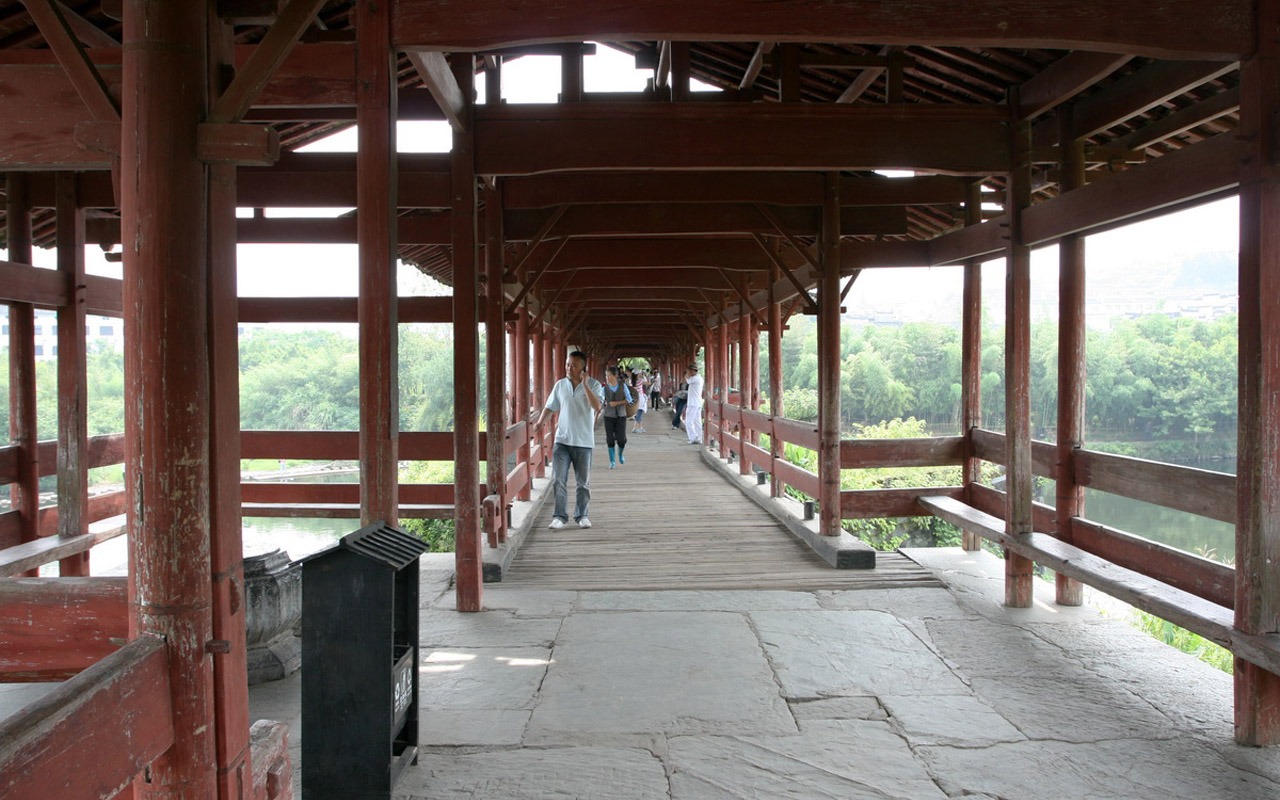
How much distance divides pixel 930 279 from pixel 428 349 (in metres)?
62.6

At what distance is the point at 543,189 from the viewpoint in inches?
280

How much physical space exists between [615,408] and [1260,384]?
1035 cm

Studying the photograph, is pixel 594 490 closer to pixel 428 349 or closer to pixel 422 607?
pixel 422 607

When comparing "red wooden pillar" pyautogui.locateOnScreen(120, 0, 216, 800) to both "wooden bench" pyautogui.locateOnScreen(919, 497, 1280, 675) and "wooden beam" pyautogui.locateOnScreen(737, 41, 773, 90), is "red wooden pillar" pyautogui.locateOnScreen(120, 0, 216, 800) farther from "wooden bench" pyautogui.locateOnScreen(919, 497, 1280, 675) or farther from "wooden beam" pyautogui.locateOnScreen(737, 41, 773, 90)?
"wooden beam" pyautogui.locateOnScreen(737, 41, 773, 90)

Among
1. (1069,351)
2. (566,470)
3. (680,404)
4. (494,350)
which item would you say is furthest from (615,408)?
(680,404)

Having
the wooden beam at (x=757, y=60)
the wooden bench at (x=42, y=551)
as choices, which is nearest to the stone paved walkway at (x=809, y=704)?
the wooden bench at (x=42, y=551)

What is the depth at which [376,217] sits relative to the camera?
349cm

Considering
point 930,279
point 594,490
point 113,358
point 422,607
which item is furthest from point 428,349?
point 422,607

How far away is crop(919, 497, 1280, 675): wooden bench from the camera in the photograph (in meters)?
3.48

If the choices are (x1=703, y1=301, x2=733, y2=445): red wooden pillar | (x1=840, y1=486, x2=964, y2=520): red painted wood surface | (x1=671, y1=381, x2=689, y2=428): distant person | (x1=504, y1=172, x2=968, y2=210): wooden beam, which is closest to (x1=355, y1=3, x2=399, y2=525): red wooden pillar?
(x1=504, y1=172, x2=968, y2=210): wooden beam

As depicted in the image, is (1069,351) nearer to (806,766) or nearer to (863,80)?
(863,80)

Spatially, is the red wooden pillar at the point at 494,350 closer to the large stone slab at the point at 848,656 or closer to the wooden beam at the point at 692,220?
the wooden beam at the point at 692,220

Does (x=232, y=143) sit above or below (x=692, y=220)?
below

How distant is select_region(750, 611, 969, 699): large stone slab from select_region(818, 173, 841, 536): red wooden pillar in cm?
177
